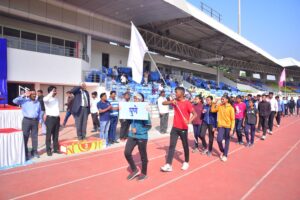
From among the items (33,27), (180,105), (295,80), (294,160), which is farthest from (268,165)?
(295,80)

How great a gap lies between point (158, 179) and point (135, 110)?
145 centimetres

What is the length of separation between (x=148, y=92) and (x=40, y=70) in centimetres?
777

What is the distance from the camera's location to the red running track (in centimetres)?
466

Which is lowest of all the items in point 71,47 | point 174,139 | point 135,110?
point 174,139

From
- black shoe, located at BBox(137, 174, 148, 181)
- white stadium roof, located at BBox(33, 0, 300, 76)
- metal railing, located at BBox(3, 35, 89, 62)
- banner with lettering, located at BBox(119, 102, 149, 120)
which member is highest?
white stadium roof, located at BBox(33, 0, 300, 76)

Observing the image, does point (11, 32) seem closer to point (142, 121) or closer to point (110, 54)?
point (110, 54)

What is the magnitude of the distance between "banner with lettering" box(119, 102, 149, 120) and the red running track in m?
1.24

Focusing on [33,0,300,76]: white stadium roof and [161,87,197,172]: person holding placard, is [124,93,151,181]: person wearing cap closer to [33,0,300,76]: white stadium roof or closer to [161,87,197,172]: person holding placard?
[161,87,197,172]: person holding placard

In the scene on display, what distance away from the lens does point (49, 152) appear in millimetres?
7051

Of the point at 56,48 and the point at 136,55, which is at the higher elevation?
the point at 56,48

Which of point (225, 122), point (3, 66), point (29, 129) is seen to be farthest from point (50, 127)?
point (3, 66)

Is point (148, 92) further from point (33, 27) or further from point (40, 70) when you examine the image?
point (33, 27)

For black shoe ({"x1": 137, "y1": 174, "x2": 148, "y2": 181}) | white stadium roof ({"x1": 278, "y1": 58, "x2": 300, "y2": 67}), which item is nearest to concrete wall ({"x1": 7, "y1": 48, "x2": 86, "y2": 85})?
black shoe ({"x1": 137, "y1": 174, "x2": 148, "y2": 181})

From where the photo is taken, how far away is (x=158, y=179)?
17.8 ft
